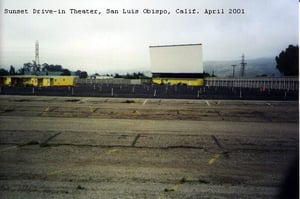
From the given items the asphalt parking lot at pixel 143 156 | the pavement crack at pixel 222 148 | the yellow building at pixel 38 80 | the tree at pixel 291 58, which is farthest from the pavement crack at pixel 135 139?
the yellow building at pixel 38 80

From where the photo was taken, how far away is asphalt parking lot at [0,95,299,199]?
5887 mm

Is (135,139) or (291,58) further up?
(291,58)

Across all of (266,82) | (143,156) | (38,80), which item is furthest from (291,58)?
(38,80)

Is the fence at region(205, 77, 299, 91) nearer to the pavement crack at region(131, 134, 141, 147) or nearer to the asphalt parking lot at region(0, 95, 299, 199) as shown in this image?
the asphalt parking lot at region(0, 95, 299, 199)

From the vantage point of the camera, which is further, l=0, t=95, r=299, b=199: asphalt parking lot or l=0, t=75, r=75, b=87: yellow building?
l=0, t=75, r=75, b=87: yellow building

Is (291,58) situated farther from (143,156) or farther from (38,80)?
(38,80)

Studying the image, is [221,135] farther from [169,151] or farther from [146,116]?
[146,116]

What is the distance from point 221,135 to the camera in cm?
1147

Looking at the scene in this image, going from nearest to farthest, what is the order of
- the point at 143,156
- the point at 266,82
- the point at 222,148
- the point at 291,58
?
the point at 143,156, the point at 222,148, the point at 291,58, the point at 266,82

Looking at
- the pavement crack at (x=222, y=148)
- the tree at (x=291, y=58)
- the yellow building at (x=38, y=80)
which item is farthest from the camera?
the yellow building at (x=38, y=80)

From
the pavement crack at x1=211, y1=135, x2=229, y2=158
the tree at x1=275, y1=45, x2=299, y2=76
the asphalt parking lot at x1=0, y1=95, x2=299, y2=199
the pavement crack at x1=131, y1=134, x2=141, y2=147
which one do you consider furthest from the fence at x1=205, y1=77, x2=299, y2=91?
the pavement crack at x1=131, y1=134, x2=141, y2=147

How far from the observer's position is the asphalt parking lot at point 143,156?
19.3ft

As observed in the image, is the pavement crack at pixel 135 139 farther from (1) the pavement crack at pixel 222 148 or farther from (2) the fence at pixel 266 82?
(2) the fence at pixel 266 82

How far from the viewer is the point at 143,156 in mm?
8219
